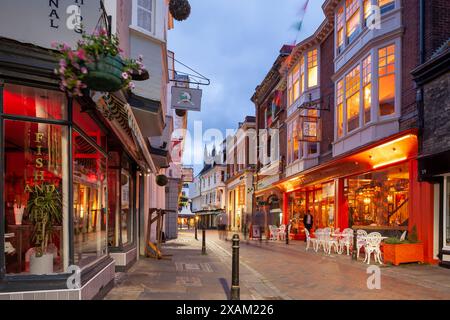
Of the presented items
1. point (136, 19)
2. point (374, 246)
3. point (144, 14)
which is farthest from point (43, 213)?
point (374, 246)

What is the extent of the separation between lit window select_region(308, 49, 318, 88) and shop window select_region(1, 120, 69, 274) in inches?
733

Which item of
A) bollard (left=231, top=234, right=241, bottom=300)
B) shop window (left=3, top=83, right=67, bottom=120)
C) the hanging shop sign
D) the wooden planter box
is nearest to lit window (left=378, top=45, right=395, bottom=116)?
the wooden planter box

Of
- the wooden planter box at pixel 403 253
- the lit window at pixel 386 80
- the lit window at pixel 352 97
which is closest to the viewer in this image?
the wooden planter box at pixel 403 253

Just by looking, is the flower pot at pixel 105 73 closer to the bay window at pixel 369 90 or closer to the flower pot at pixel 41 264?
the flower pot at pixel 41 264

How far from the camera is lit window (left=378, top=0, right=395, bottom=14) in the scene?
15518 millimetres

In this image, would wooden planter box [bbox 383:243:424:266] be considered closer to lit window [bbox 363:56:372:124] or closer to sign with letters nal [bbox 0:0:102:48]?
lit window [bbox 363:56:372:124]

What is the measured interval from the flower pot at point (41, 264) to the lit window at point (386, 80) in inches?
499

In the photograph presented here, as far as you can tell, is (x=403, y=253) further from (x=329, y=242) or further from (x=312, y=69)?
(x=312, y=69)

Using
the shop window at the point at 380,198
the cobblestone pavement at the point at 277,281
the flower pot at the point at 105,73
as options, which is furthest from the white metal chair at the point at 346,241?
the flower pot at the point at 105,73

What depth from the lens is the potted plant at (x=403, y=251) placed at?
12.7 m

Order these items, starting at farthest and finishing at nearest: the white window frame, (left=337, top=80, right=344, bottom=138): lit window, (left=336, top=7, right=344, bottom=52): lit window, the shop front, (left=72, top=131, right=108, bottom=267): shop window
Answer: (left=336, top=7, right=344, bottom=52): lit window < (left=337, top=80, right=344, bottom=138): lit window < the white window frame < (left=72, top=131, right=108, bottom=267): shop window < the shop front

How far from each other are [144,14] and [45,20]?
6230 mm

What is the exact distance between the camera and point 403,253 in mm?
12742

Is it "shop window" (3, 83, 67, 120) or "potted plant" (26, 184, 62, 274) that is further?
Answer: "potted plant" (26, 184, 62, 274)
